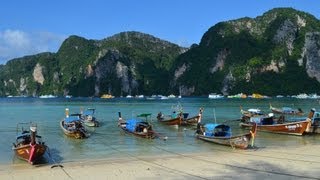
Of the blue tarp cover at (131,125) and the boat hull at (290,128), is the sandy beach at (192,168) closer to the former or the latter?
the boat hull at (290,128)

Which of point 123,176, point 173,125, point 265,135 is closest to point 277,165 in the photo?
point 123,176

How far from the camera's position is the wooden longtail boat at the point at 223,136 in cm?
3434

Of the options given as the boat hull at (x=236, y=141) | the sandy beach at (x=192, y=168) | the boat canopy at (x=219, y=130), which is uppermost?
the boat canopy at (x=219, y=130)

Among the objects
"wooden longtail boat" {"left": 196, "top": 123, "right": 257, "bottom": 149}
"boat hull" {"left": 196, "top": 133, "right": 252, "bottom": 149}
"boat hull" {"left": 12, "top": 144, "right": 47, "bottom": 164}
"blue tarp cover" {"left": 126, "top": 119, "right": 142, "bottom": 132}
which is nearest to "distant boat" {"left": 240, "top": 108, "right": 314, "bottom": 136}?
"wooden longtail boat" {"left": 196, "top": 123, "right": 257, "bottom": 149}

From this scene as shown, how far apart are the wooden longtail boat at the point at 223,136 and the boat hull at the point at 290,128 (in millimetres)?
9228

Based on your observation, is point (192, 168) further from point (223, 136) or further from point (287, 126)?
point (287, 126)

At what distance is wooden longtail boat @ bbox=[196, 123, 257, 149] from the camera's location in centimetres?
3434

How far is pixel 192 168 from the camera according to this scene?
2648 cm

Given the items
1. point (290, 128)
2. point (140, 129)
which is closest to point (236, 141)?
point (140, 129)

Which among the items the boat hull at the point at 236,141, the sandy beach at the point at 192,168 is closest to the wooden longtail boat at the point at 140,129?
the boat hull at the point at 236,141

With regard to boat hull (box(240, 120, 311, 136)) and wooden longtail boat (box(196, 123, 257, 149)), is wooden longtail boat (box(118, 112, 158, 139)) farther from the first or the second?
boat hull (box(240, 120, 311, 136))

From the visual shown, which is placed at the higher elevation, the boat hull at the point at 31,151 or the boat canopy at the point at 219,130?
the boat canopy at the point at 219,130

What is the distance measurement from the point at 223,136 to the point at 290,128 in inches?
444

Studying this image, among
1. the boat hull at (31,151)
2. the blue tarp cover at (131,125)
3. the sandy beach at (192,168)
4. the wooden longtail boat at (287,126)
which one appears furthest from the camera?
the blue tarp cover at (131,125)
